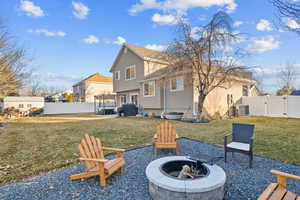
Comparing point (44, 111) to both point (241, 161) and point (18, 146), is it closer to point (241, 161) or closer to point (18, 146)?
point (18, 146)

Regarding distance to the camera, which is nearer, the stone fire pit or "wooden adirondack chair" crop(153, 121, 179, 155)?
the stone fire pit

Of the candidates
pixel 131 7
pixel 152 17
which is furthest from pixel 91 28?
pixel 152 17

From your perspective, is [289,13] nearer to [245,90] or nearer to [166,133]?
[166,133]

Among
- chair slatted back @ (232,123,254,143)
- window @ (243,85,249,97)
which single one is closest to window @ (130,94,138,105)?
window @ (243,85,249,97)

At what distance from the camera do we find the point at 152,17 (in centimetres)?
1295

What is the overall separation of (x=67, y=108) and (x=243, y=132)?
76.3 feet

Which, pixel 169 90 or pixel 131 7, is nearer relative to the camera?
pixel 131 7

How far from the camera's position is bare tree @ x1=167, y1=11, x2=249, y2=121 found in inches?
396

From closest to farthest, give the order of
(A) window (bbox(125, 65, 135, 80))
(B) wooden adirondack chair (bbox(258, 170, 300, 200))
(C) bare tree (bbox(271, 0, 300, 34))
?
(B) wooden adirondack chair (bbox(258, 170, 300, 200)), (C) bare tree (bbox(271, 0, 300, 34)), (A) window (bbox(125, 65, 135, 80))

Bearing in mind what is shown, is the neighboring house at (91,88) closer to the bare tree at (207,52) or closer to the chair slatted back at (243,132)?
the bare tree at (207,52)

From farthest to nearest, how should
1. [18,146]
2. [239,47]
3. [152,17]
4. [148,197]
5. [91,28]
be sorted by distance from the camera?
[91,28]
[152,17]
[239,47]
[18,146]
[148,197]

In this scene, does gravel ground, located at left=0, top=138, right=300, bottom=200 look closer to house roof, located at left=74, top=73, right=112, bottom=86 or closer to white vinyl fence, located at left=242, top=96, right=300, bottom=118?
white vinyl fence, located at left=242, top=96, right=300, bottom=118

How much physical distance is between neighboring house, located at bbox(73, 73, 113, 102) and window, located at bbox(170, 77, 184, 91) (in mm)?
21195

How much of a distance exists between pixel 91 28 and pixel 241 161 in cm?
1551
